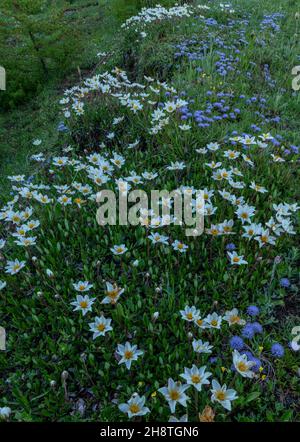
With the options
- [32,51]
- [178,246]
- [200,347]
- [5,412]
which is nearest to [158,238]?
[178,246]

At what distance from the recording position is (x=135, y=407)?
84.3 inches

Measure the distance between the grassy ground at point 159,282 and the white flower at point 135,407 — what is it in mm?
162

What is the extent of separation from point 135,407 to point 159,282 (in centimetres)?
112

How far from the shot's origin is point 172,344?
8.75 feet

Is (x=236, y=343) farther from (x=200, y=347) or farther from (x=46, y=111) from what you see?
(x=46, y=111)

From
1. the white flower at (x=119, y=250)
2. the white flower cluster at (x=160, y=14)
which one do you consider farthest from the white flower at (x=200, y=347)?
the white flower cluster at (x=160, y=14)

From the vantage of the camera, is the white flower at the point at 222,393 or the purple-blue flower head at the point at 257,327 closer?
the white flower at the point at 222,393

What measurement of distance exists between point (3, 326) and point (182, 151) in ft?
8.72

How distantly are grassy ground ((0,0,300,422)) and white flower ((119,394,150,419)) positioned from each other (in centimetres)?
16

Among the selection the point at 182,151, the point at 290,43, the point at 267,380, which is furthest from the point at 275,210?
the point at 290,43

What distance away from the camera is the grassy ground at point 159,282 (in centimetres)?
242

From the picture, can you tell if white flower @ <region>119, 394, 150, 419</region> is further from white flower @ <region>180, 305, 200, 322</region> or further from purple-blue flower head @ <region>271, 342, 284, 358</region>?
purple-blue flower head @ <region>271, 342, 284, 358</region>

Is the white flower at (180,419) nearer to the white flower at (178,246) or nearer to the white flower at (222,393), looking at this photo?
the white flower at (222,393)

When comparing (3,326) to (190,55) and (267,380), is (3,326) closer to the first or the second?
(267,380)
